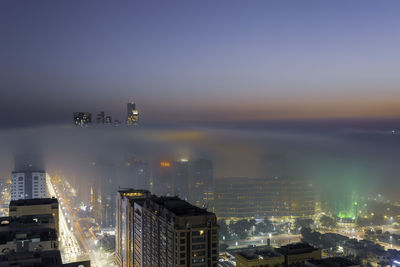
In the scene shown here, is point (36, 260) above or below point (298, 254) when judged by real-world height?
above

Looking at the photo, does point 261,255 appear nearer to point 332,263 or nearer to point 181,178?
point 332,263

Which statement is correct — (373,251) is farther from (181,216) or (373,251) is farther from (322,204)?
(322,204)

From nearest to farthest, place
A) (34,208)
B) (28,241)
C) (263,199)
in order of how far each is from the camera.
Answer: (28,241) < (34,208) < (263,199)

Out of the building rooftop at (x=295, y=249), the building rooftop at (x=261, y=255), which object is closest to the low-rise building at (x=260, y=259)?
the building rooftop at (x=261, y=255)

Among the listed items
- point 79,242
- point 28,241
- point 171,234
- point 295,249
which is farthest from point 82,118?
point 79,242

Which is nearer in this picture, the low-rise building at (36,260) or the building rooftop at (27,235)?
the low-rise building at (36,260)

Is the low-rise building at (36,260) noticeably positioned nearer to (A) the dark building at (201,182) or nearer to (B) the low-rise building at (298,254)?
(B) the low-rise building at (298,254)

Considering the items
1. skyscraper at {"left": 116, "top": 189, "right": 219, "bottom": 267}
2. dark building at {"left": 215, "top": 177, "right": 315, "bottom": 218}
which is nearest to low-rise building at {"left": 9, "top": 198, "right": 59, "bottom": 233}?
skyscraper at {"left": 116, "top": 189, "right": 219, "bottom": 267}
